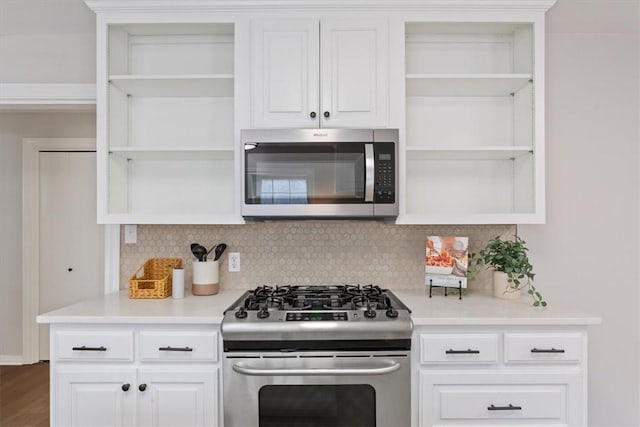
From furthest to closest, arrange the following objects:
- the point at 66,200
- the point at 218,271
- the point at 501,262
Answer: 1. the point at 66,200
2. the point at 218,271
3. the point at 501,262

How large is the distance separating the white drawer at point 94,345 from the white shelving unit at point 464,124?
159cm

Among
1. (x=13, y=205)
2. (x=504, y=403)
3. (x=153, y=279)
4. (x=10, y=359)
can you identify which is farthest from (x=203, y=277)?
(x=10, y=359)

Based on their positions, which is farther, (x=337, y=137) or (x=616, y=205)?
(x=616, y=205)

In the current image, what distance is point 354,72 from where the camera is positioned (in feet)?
6.52

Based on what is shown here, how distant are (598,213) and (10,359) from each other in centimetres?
488

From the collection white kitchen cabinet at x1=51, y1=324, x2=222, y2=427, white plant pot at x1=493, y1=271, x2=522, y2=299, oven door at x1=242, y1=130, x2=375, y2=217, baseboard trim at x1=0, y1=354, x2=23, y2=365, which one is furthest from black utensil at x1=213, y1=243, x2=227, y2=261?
baseboard trim at x1=0, y1=354, x2=23, y2=365

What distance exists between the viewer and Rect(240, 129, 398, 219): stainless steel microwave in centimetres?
190

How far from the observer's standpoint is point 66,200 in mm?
3797

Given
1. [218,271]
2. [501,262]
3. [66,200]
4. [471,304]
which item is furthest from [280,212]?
[66,200]

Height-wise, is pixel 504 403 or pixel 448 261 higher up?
pixel 448 261

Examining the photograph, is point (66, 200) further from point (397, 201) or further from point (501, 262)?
point (501, 262)

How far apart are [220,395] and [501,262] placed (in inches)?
58.3

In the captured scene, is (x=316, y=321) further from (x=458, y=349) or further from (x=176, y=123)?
(x=176, y=123)

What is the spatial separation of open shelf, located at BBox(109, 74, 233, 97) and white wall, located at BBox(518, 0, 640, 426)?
1.87 m
